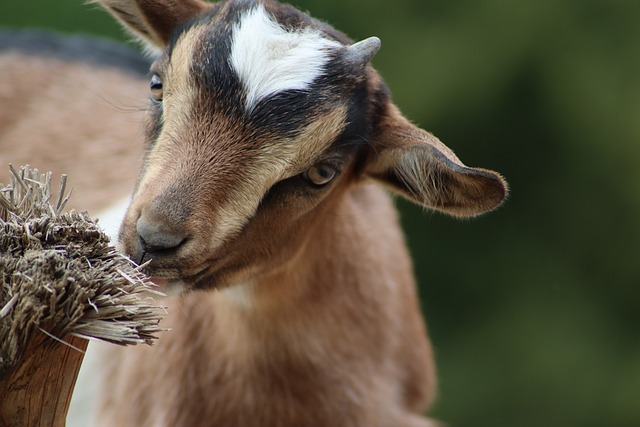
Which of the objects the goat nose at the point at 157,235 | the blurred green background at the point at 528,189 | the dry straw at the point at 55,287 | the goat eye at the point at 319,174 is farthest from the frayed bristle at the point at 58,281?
the blurred green background at the point at 528,189

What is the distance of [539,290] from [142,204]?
515 cm

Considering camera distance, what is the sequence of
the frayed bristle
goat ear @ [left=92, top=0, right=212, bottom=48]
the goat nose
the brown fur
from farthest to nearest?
the brown fur → goat ear @ [left=92, top=0, right=212, bottom=48] → the goat nose → the frayed bristle

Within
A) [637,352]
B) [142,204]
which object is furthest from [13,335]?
[637,352]

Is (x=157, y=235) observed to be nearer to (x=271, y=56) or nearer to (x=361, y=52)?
(x=271, y=56)

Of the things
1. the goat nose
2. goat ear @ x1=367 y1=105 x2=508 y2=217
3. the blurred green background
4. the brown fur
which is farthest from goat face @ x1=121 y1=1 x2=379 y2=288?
the blurred green background

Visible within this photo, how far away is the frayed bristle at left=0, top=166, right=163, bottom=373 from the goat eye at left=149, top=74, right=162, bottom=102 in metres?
0.89

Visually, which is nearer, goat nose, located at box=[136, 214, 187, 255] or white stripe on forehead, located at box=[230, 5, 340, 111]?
goat nose, located at box=[136, 214, 187, 255]

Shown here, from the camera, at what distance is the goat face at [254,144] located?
2.61 metres

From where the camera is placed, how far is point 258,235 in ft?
9.59

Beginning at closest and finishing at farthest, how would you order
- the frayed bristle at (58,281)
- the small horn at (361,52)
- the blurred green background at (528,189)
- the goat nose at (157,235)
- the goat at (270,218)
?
the frayed bristle at (58,281) < the goat nose at (157,235) < the goat at (270,218) < the small horn at (361,52) < the blurred green background at (528,189)

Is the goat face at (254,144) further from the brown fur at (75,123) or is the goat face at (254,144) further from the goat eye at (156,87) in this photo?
the brown fur at (75,123)

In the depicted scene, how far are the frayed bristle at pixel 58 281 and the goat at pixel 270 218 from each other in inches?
19.8

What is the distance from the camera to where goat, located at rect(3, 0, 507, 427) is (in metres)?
2.69

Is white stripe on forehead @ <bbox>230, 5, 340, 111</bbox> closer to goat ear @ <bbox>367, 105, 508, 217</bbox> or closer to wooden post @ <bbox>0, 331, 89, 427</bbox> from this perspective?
goat ear @ <bbox>367, 105, 508, 217</bbox>
